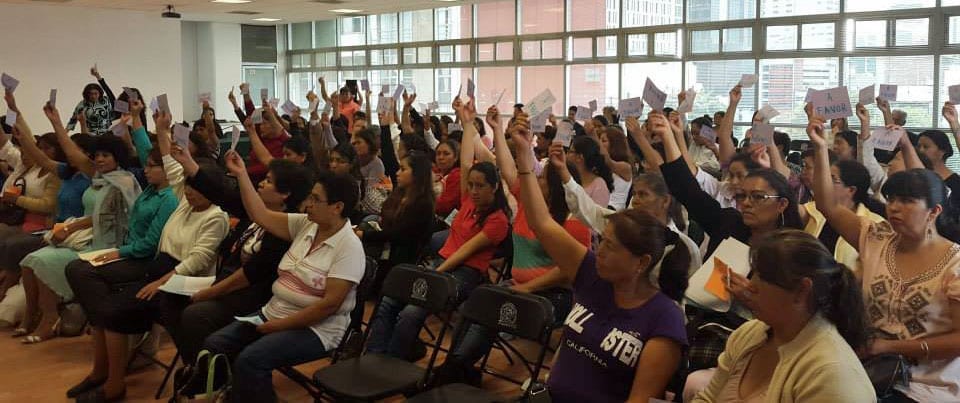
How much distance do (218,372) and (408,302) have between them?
847mm

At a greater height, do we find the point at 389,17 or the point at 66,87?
the point at 389,17

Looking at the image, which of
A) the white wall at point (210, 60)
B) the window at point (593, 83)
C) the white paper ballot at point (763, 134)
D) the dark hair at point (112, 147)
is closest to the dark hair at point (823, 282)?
A: the white paper ballot at point (763, 134)

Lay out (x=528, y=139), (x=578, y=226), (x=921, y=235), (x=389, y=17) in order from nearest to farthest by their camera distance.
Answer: (x=921, y=235), (x=528, y=139), (x=578, y=226), (x=389, y=17)

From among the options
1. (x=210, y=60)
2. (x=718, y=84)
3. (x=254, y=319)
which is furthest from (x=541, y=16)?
(x=254, y=319)

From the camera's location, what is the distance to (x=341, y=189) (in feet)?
12.0

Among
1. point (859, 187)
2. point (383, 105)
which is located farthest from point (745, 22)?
point (859, 187)

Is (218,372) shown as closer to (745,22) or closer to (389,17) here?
(745,22)

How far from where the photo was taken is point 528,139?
313 cm

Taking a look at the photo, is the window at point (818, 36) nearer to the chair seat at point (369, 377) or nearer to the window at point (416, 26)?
the window at point (416, 26)

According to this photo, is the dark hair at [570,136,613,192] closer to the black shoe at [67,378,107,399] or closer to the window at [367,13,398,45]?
the black shoe at [67,378,107,399]

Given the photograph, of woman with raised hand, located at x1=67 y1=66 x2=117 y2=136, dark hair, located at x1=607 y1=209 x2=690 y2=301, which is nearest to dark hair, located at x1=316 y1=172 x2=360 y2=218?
dark hair, located at x1=607 y1=209 x2=690 y2=301

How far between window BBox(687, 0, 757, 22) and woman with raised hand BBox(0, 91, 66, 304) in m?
8.01

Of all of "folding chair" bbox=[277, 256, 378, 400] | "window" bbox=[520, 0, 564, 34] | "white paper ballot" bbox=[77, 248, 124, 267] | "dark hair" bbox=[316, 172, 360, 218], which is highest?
"window" bbox=[520, 0, 564, 34]

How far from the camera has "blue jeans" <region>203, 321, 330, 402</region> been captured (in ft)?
11.1
